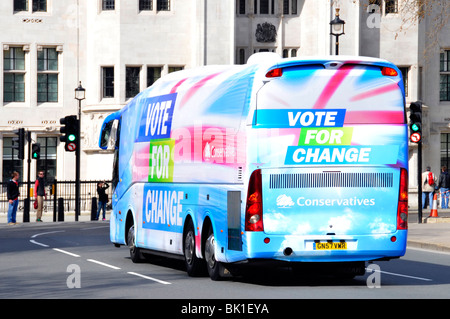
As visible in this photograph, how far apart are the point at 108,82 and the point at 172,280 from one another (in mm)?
34961

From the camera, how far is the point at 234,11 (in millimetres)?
51625

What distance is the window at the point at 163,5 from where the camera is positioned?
171ft

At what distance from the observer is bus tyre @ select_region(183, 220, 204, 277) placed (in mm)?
18500

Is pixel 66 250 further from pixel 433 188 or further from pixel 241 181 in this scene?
pixel 433 188

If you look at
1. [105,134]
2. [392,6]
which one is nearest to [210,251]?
[105,134]

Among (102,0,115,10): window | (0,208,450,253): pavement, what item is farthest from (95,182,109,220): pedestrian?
(102,0,115,10): window

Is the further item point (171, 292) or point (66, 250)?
point (66, 250)

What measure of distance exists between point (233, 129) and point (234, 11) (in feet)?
115

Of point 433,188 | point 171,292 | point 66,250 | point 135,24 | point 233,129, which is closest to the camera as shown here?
point 171,292

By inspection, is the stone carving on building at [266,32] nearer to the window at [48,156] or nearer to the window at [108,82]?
the window at [108,82]

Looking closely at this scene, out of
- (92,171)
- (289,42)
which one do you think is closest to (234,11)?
(289,42)

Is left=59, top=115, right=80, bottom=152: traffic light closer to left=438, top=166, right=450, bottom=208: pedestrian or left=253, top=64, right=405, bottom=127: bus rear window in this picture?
left=438, top=166, right=450, bottom=208: pedestrian

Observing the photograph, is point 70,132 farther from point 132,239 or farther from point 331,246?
point 331,246

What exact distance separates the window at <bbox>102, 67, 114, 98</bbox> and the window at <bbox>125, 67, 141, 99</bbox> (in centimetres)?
69
